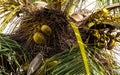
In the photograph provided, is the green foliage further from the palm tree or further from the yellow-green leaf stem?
the yellow-green leaf stem

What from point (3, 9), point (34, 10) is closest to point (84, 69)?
point (34, 10)

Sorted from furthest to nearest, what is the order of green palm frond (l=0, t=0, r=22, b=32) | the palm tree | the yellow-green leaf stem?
green palm frond (l=0, t=0, r=22, b=32) < the palm tree < the yellow-green leaf stem

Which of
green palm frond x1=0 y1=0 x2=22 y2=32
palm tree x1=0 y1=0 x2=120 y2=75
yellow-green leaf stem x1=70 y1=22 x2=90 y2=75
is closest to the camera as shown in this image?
yellow-green leaf stem x1=70 y1=22 x2=90 y2=75

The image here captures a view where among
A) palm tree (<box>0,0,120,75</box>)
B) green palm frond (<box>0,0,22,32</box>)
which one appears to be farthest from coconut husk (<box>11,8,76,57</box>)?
green palm frond (<box>0,0,22,32</box>)

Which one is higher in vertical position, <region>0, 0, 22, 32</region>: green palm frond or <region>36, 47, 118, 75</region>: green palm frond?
<region>0, 0, 22, 32</region>: green palm frond

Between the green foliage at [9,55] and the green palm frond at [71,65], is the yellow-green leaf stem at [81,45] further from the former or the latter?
the green foliage at [9,55]

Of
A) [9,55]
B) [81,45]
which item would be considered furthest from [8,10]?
[81,45]

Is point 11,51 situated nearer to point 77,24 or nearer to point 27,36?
point 27,36

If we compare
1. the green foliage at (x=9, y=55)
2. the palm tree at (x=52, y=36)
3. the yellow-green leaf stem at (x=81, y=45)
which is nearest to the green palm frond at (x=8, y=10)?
the palm tree at (x=52, y=36)
